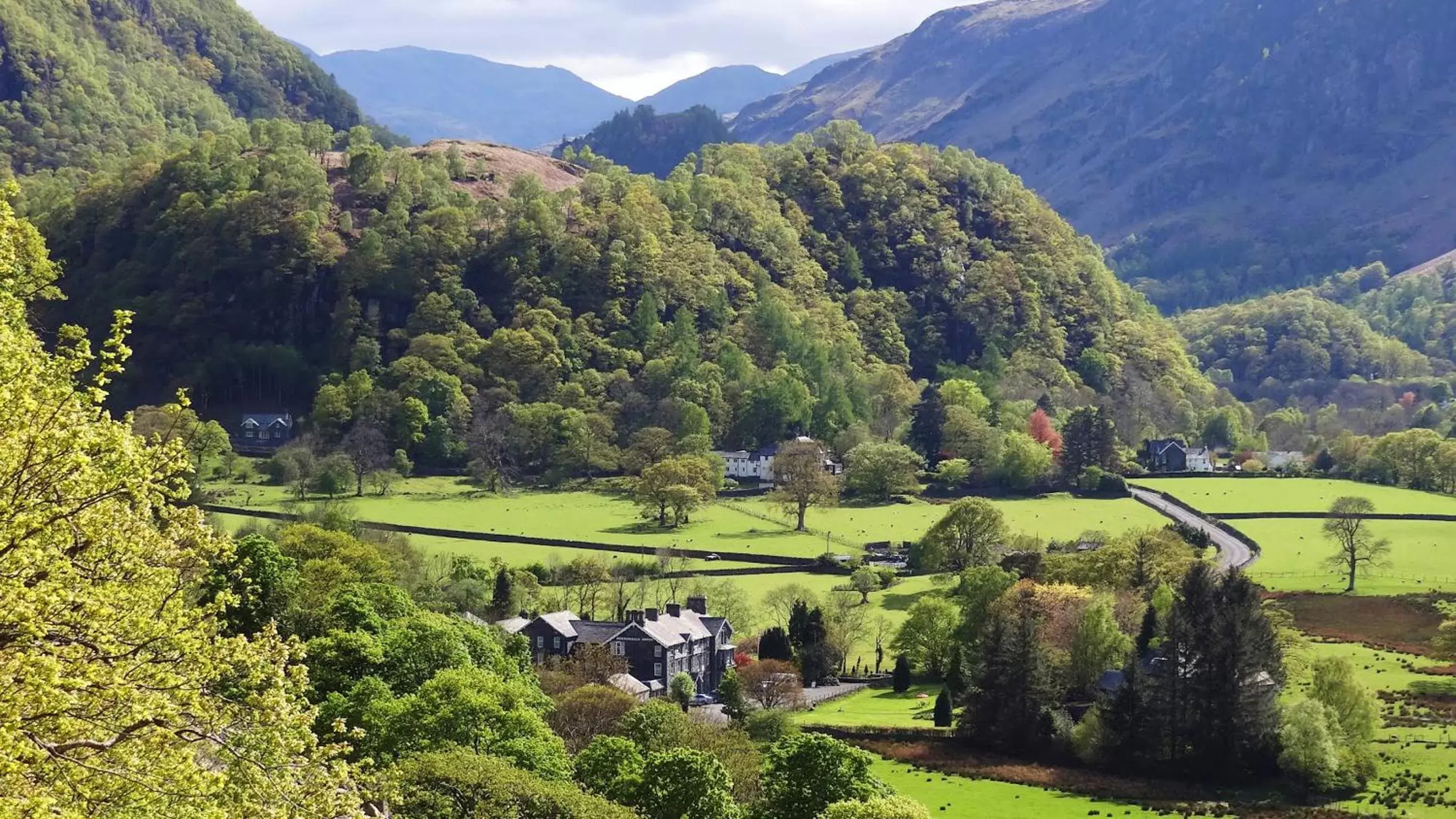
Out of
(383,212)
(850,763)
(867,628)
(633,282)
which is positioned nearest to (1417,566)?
(867,628)

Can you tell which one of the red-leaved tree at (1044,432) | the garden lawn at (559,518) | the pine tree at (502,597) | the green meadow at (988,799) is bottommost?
the green meadow at (988,799)

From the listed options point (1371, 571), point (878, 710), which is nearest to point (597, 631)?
point (878, 710)

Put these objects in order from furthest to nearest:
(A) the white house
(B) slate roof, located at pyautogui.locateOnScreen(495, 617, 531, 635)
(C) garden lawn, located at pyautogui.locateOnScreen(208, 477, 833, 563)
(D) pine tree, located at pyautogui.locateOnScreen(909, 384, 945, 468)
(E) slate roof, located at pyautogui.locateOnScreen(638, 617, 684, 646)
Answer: (D) pine tree, located at pyautogui.locateOnScreen(909, 384, 945, 468) < (A) the white house < (C) garden lawn, located at pyautogui.locateOnScreen(208, 477, 833, 563) < (E) slate roof, located at pyautogui.locateOnScreen(638, 617, 684, 646) < (B) slate roof, located at pyautogui.locateOnScreen(495, 617, 531, 635)

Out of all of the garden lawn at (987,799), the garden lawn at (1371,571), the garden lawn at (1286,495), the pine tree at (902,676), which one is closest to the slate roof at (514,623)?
the pine tree at (902,676)

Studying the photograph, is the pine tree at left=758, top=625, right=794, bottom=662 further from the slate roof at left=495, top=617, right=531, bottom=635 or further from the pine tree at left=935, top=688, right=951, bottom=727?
the slate roof at left=495, top=617, right=531, bottom=635

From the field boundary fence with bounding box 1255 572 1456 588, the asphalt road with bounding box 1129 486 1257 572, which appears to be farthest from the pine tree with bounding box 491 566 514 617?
the field boundary fence with bounding box 1255 572 1456 588

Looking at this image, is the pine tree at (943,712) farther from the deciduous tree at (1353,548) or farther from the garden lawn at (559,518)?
the deciduous tree at (1353,548)

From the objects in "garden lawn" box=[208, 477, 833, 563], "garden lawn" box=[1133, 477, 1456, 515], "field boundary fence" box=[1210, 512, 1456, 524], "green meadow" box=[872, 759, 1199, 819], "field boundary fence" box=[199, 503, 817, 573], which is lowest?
"green meadow" box=[872, 759, 1199, 819]
